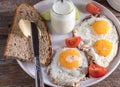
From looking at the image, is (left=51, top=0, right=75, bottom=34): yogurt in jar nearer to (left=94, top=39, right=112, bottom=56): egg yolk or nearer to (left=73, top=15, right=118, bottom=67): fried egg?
(left=73, top=15, right=118, bottom=67): fried egg

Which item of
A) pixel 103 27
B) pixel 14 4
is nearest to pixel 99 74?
pixel 103 27

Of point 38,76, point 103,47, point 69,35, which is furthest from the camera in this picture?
point 69,35

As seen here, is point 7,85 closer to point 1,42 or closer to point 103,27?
point 1,42

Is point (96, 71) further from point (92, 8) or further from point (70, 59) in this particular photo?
point (92, 8)

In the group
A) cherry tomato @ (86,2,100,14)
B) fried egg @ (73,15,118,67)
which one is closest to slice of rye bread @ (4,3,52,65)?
fried egg @ (73,15,118,67)

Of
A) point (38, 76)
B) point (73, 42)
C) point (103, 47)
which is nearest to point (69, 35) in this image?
point (73, 42)

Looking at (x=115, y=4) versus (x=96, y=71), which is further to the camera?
(x=115, y=4)
